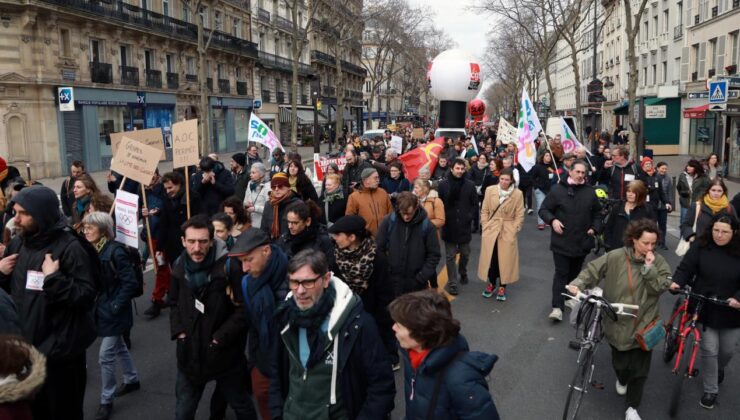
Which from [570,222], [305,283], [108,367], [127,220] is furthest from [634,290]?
[127,220]

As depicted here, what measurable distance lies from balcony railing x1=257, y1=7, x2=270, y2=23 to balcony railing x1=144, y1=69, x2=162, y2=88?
593 inches

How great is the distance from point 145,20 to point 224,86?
9601 millimetres

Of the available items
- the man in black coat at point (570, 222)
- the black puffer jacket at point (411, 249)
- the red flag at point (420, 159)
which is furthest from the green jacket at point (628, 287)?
the red flag at point (420, 159)

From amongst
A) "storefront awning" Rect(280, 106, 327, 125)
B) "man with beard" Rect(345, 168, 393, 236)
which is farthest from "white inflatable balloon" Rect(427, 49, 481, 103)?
"storefront awning" Rect(280, 106, 327, 125)

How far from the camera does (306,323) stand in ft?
9.88

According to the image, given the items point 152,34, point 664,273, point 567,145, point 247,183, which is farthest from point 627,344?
point 152,34

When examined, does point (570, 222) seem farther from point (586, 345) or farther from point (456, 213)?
point (586, 345)

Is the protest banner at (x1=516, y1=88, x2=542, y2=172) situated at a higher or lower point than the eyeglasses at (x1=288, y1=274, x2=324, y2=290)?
higher

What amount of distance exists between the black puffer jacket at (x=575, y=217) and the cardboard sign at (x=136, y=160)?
4.47 metres

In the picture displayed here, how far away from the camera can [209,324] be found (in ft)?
12.5

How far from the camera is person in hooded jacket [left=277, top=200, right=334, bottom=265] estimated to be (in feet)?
15.3

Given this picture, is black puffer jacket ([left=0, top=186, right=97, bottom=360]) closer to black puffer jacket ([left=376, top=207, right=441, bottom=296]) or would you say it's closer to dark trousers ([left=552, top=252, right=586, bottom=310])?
black puffer jacket ([left=376, top=207, right=441, bottom=296])

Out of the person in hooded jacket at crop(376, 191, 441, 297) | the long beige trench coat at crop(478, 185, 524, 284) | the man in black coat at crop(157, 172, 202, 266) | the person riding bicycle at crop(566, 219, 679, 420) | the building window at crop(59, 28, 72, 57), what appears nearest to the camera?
the person riding bicycle at crop(566, 219, 679, 420)

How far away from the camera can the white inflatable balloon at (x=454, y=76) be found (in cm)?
1970
